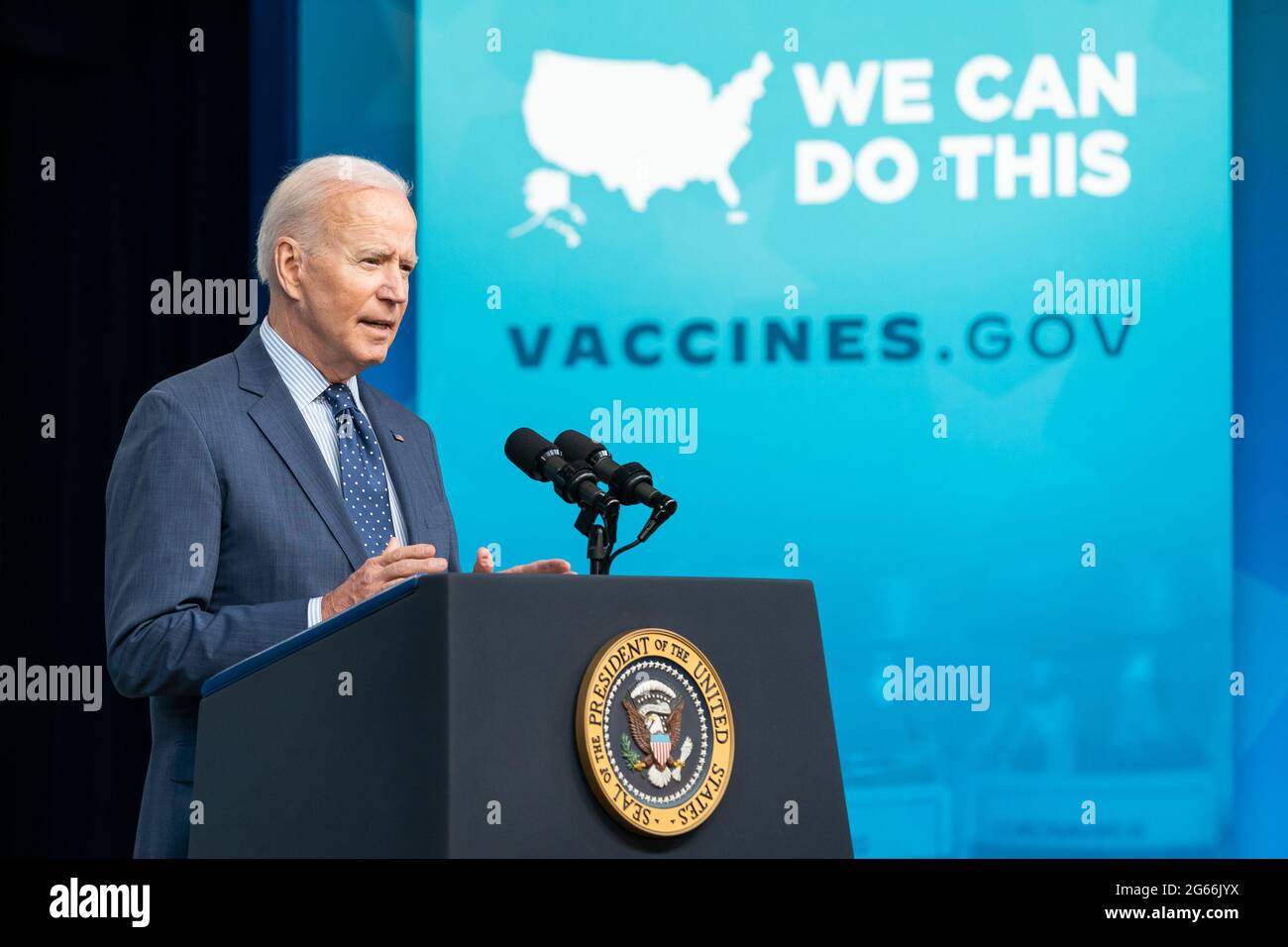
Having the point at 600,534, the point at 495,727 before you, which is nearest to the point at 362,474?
the point at 600,534

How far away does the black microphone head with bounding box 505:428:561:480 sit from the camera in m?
1.66

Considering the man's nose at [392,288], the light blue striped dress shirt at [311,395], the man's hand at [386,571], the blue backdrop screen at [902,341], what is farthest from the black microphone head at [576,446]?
the blue backdrop screen at [902,341]

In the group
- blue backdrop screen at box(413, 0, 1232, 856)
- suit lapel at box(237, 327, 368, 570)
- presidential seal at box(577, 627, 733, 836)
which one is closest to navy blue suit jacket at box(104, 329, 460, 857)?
suit lapel at box(237, 327, 368, 570)

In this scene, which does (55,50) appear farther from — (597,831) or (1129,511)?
(597,831)

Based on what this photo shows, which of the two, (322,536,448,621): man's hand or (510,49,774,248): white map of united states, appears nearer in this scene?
(322,536,448,621): man's hand

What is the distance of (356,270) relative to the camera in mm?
2029

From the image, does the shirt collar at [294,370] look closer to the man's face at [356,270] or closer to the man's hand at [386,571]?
the man's face at [356,270]

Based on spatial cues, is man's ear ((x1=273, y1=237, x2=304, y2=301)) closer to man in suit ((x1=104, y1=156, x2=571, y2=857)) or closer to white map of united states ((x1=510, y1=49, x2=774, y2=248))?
man in suit ((x1=104, y1=156, x2=571, y2=857))

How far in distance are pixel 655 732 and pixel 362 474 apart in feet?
2.77

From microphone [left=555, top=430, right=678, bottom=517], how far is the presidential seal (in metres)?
0.23

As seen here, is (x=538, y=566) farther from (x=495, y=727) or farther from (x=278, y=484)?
(x=495, y=727)

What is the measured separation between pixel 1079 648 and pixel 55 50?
3024mm

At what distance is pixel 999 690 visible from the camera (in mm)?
3588
